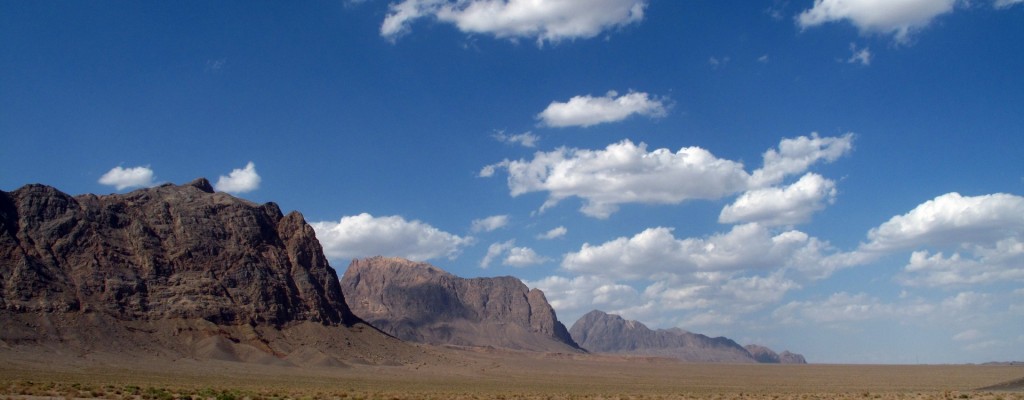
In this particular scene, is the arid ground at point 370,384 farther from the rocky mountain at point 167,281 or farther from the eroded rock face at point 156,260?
the eroded rock face at point 156,260

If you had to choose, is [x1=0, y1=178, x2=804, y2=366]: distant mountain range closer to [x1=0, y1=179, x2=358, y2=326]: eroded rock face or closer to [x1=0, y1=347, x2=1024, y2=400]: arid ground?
[x1=0, y1=179, x2=358, y2=326]: eroded rock face

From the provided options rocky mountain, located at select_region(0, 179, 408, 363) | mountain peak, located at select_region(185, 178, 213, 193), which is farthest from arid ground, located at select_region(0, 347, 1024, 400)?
mountain peak, located at select_region(185, 178, 213, 193)

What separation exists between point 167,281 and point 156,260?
4.02 m

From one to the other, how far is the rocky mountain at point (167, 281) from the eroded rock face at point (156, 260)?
20cm

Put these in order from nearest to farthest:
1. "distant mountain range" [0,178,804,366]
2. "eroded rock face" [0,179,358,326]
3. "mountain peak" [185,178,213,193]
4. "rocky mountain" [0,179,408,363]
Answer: "distant mountain range" [0,178,804,366], "rocky mountain" [0,179,408,363], "eroded rock face" [0,179,358,326], "mountain peak" [185,178,213,193]

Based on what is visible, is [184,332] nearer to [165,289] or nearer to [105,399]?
[165,289]

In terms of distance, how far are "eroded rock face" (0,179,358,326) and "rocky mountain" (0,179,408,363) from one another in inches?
7.8

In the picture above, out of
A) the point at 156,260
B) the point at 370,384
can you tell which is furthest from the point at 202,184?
the point at 370,384

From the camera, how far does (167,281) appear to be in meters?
134

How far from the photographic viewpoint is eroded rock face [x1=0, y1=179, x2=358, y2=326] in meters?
123

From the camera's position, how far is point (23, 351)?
101438 millimetres

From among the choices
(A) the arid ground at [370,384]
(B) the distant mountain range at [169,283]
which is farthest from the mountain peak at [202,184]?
(A) the arid ground at [370,384]

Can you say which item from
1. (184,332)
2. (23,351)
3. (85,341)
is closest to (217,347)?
(184,332)

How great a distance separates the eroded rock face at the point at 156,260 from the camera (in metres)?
123
